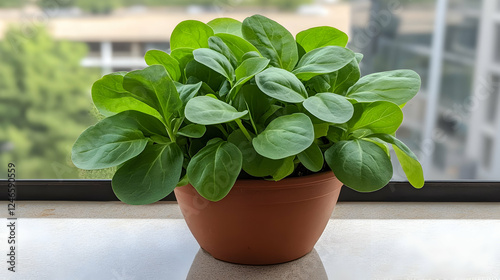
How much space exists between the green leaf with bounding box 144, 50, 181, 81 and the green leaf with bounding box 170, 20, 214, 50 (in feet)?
0.12

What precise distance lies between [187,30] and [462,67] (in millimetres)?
934

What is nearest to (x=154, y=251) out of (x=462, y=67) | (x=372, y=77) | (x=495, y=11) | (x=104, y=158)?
(x=104, y=158)

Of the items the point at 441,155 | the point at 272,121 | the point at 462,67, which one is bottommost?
the point at 441,155

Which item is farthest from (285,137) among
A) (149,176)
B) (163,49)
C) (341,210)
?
(163,49)

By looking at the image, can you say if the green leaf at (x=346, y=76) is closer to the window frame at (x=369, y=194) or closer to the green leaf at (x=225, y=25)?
the green leaf at (x=225, y=25)

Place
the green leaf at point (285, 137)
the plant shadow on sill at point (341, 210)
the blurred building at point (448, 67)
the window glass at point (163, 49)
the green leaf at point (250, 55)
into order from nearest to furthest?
1. the green leaf at point (285, 137)
2. the green leaf at point (250, 55)
3. the plant shadow on sill at point (341, 210)
4. the window glass at point (163, 49)
5. the blurred building at point (448, 67)

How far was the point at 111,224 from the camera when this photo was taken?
0.86 m

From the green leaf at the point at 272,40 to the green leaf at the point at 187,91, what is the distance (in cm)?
10

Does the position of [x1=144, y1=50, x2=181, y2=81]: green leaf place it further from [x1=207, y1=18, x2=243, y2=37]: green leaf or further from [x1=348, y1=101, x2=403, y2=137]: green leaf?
[x1=348, y1=101, x2=403, y2=137]: green leaf

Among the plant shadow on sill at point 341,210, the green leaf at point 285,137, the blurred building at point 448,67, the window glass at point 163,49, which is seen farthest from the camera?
the blurred building at point 448,67

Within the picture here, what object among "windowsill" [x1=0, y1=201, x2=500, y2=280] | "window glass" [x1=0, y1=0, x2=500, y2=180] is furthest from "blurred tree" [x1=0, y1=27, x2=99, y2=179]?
"windowsill" [x1=0, y1=201, x2=500, y2=280]

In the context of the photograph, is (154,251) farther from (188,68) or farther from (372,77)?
(372,77)

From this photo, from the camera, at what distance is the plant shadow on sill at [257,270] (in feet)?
2.17

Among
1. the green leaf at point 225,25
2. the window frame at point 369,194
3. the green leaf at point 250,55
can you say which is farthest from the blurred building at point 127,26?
the green leaf at point 250,55
